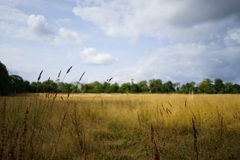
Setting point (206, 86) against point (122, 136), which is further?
point (206, 86)

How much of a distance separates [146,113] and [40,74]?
518 cm

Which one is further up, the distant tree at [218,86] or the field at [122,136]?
the distant tree at [218,86]

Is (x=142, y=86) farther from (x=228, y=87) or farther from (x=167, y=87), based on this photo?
(x=228, y=87)

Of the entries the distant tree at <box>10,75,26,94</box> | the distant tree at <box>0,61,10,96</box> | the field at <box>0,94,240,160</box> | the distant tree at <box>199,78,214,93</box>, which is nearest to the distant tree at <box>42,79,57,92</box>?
the field at <box>0,94,240,160</box>

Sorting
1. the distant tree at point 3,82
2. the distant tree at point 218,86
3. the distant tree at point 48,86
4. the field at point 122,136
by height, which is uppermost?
the distant tree at point 218,86

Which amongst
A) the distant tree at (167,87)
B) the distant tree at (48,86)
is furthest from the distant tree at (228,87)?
the distant tree at (48,86)

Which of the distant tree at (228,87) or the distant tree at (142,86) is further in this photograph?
the distant tree at (142,86)

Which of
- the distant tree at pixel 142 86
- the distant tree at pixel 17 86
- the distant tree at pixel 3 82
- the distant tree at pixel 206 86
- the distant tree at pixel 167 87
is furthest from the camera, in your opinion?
the distant tree at pixel 167 87

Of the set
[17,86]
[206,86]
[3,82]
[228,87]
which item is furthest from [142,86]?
[17,86]

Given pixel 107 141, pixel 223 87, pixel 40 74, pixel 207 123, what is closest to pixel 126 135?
pixel 107 141

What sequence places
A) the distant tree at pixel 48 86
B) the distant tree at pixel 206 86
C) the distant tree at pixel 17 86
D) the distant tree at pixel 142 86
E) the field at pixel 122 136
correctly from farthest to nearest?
the distant tree at pixel 142 86, the distant tree at pixel 206 86, the distant tree at pixel 17 86, the field at pixel 122 136, the distant tree at pixel 48 86

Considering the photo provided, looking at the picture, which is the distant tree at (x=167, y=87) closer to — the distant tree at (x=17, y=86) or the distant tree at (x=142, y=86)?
the distant tree at (x=142, y=86)

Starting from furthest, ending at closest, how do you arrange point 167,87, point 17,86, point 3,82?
point 167,87, point 3,82, point 17,86

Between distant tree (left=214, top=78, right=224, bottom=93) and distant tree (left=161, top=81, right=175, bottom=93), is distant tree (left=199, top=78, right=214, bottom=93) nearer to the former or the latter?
distant tree (left=214, top=78, right=224, bottom=93)
